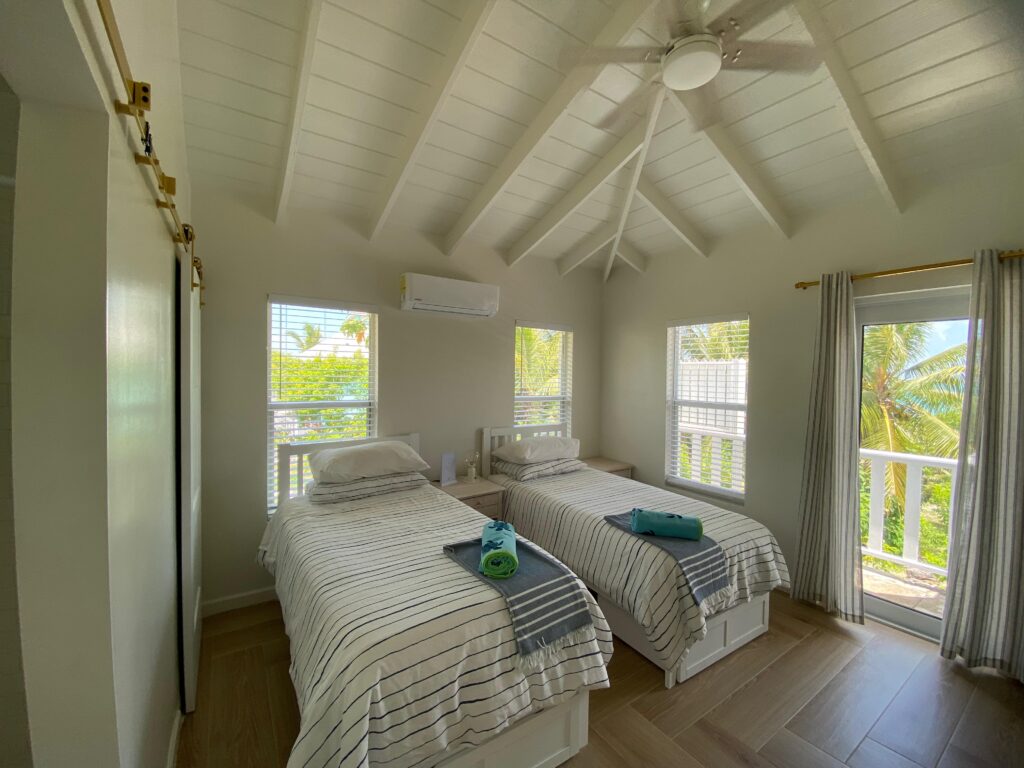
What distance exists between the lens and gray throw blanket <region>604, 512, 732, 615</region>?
2.04m

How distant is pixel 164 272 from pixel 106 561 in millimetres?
1107

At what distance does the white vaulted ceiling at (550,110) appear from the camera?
1715 millimetres

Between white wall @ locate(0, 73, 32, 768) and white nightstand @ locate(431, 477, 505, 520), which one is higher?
white wall @ locate(0, 73, 32, 768)

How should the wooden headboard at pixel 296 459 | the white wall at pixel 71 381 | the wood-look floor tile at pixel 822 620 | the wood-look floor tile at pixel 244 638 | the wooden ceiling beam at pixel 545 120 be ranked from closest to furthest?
the white wall at pixel 71 381 < the wooden ceiling beam at pixel 545 120 < the wood-look floor tile at pixel 244 638 < the wood-look floor tile at pixel 822 620 < the wooden headboard at pixel 296 459

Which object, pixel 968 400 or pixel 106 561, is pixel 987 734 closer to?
pixel 968 400

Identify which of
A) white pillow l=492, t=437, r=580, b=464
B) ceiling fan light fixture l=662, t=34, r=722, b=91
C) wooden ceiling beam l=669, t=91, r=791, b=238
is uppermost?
wooden ceiling beam l=669, t=91, r=791, b=238

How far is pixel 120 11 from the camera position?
912 millimetres

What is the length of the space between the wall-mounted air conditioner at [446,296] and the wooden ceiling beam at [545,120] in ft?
1.19

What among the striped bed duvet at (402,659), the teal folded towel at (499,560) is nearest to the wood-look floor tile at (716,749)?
the striped bed duvet at (402,659)

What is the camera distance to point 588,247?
3.67m

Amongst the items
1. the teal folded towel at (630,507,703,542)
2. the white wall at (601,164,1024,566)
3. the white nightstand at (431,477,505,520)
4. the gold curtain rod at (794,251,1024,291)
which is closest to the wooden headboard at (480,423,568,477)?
the white nightstand at (431,477,505,520)

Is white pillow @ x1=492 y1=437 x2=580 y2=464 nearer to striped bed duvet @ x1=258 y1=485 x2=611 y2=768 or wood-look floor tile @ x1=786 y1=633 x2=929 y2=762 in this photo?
striped bed duvet @ x1=258 y1=485 x2=611 y2=768

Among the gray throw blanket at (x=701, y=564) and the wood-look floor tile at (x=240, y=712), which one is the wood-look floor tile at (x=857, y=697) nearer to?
the gray throw blanket at (x=701, y=564)

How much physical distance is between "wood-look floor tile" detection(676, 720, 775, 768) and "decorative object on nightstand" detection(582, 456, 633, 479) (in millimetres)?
2188
